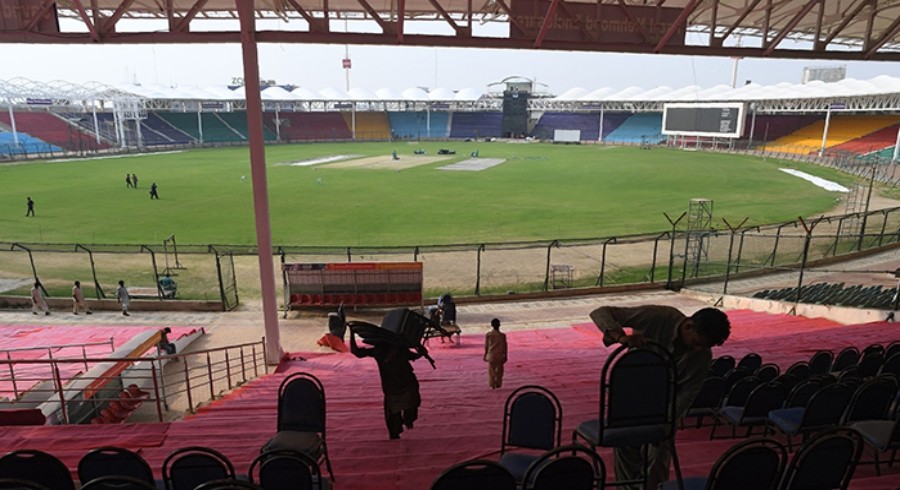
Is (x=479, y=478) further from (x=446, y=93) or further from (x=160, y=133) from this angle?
(x=446, y=93)

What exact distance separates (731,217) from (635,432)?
31636 mm

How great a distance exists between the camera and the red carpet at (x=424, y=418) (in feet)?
17.8

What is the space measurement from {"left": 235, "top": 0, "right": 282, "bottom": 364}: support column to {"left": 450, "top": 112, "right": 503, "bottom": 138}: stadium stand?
337ft

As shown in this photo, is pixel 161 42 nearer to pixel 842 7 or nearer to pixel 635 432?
pixel 635 432

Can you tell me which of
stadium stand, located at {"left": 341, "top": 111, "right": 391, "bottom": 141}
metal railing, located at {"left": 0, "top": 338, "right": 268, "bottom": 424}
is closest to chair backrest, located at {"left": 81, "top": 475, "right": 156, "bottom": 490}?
metal railing, located at {"left": 0, "top": 338, "right": 268, "bottom": 424}

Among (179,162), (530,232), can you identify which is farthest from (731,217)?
(179,162)

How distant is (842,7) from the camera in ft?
51.1

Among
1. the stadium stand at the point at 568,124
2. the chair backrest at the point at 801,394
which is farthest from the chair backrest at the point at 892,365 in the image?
the stadium stand at the point at 568,124

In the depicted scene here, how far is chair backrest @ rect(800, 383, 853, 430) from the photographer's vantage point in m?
5.06

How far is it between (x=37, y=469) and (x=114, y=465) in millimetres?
432

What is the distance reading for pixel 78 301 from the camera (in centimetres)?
1653

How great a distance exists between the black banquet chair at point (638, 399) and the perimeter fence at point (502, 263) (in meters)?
14.3

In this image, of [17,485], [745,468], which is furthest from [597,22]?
[17,485]

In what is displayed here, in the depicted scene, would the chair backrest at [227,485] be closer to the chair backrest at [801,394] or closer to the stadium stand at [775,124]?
the chair backrest at [801,394]
